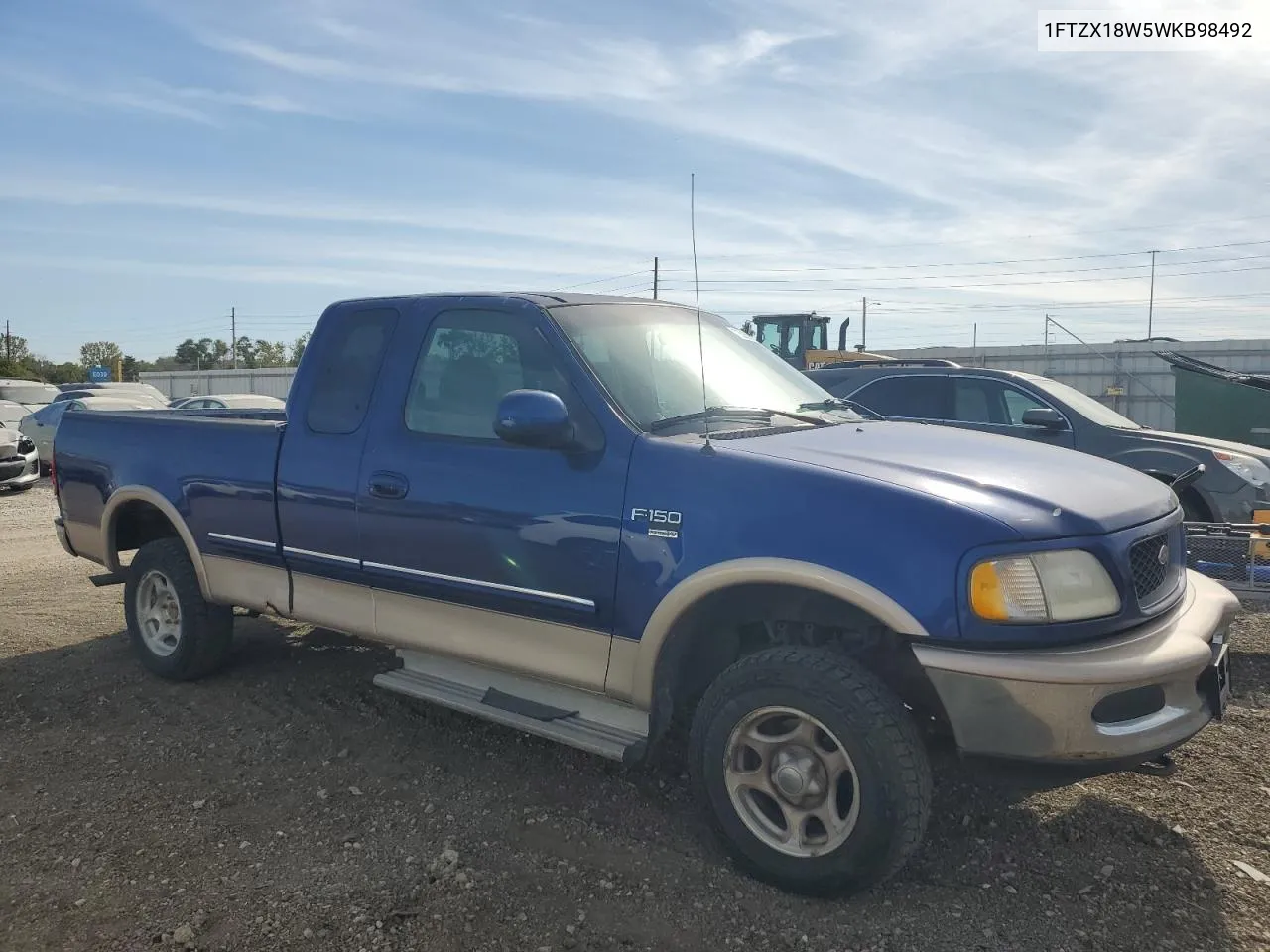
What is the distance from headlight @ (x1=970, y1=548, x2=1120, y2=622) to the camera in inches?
112

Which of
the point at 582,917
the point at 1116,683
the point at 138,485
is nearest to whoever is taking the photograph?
the point at 1116,683

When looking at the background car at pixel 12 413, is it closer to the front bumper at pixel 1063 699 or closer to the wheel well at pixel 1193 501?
the wheel well at pixel 1193 501

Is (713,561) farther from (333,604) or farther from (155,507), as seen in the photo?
(155,507)

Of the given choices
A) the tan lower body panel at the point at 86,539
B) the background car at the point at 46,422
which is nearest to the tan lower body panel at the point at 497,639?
the tan lower body panel at the point at 86,539

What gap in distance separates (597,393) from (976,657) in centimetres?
161

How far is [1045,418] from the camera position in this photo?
7867 millimetres

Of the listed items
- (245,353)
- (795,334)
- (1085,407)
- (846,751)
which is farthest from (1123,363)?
(245,353)

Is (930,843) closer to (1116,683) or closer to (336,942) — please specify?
(1116,683)

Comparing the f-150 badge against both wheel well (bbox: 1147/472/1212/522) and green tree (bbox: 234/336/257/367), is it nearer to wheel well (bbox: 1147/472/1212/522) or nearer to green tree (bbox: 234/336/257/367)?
wheel well (bbox: 1147/472/1212/522)

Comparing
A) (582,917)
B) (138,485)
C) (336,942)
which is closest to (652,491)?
(582,917)

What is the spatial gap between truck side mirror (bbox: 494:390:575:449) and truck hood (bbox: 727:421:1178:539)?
0.60 metres

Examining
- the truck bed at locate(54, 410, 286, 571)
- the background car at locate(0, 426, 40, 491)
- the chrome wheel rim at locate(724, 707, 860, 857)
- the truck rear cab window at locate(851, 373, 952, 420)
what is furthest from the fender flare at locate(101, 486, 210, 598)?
the background car at locate(0, 426, 40, 491)

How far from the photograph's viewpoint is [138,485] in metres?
5.31

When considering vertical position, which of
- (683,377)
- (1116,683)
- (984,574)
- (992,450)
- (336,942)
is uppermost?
(683,377)
